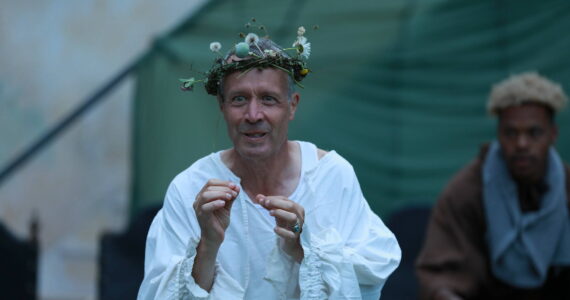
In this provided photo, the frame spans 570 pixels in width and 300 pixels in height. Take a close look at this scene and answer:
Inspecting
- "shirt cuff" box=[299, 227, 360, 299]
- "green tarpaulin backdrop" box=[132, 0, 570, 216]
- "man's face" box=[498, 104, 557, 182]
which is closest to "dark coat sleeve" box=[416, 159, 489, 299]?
"man's face" box=[498, 104, 557, 182]

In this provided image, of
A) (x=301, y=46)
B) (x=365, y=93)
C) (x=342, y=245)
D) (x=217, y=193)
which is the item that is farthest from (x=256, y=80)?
(x=365, y=93)

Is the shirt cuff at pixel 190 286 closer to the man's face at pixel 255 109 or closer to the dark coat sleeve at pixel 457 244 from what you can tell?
the man's face at pixel 255 109

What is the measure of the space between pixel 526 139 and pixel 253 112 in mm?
2575

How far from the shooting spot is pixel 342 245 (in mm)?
3547

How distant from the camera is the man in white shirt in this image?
11.3ft

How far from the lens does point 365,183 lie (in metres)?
6.72

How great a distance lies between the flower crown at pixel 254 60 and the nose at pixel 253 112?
11 cm

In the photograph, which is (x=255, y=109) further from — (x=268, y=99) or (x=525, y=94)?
(x=525, y=94)

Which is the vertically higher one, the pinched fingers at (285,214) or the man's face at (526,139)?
the man's face at (526,139)

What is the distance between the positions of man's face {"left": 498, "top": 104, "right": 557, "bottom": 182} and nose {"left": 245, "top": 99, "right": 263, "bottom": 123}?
2514 millimetres

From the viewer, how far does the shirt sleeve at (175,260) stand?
344 cm

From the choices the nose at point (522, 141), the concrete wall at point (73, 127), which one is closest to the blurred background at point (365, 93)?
the concrete wall at point (73, 127)

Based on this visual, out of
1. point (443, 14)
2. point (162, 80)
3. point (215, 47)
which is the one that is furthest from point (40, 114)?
point (215, 47)

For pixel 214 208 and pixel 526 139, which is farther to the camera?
pixel 526 139
